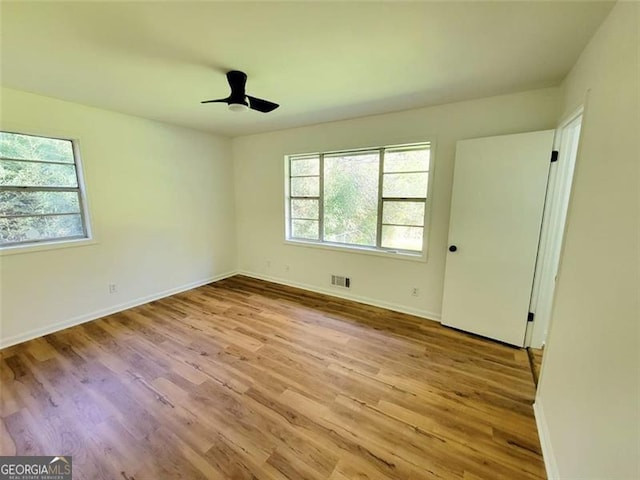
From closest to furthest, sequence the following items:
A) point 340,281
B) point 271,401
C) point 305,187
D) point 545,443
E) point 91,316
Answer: point 545,443 → point 271,401 → point 91,316 → point 340,281 → point 305,187

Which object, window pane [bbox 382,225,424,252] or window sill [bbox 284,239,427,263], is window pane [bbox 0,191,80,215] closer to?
window sill [bbox 284,239,427,263]

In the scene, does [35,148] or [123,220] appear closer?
[35,148]

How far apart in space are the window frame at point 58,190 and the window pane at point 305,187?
265 centimetres

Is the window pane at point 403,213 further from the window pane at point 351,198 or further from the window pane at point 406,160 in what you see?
the window pane at point 406,160

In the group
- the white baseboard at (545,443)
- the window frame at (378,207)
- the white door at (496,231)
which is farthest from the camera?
the window frame at (378,207)

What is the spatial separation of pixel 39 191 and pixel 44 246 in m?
0.59

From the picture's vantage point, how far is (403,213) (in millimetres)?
3375

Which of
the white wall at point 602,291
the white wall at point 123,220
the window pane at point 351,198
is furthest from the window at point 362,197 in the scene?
the white wall at point 602,291

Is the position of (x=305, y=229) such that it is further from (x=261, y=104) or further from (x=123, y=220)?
(x=123, y=220)

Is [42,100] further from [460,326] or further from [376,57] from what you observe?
[460,326]

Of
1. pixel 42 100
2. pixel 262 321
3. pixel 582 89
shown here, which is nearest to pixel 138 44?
pixel 42 100

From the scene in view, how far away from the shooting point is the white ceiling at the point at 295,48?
1.44 m

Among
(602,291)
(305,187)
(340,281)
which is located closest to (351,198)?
(305,187)

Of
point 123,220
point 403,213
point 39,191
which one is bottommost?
point 123,220
